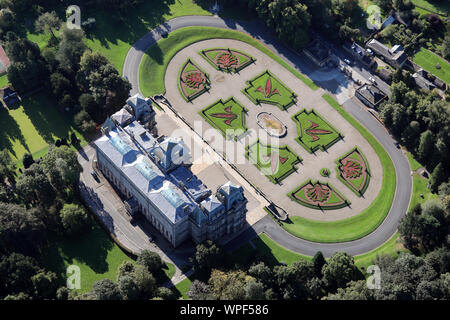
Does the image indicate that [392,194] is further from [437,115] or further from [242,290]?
[242,290]

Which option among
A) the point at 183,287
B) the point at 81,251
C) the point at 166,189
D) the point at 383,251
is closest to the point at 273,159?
the point at 166,189

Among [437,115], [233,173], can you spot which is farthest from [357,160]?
[233,173]

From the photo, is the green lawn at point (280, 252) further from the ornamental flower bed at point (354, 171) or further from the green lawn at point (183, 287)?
the ornamental flower bed at point (354, 171)

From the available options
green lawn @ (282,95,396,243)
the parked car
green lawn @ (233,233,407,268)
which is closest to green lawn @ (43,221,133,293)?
the parked car

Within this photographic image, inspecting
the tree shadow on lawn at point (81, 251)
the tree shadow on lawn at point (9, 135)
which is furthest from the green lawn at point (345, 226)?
the tree shadow on lawn at point (9, 135)

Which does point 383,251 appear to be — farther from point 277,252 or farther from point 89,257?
point 89,257

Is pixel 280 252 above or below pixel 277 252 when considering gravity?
below
